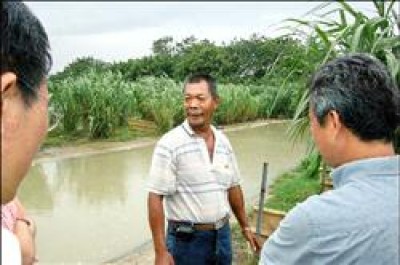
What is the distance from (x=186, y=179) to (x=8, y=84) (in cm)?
247

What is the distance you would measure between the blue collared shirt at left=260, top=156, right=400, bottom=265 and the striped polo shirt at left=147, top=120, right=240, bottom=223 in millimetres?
1728

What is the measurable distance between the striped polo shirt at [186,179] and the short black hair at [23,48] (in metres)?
2.29

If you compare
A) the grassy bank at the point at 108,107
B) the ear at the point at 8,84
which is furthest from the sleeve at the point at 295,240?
the grassy bank at the point at 108,107

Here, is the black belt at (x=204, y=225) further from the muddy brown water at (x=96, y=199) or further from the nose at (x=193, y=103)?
the muddy brown water at (x=96, y=199)

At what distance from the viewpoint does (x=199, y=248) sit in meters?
3.14

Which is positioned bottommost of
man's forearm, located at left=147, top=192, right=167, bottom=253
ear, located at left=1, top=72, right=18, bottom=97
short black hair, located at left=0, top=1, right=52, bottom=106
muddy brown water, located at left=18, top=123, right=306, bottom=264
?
muddy brown water, located at left=18, top=123, right=306, bottom=264

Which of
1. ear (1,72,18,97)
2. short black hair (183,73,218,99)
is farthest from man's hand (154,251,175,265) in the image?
ear (1,72,18,97)

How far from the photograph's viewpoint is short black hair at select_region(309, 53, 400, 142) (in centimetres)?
138

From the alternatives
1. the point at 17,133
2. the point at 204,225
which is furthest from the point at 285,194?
the point at 17,133

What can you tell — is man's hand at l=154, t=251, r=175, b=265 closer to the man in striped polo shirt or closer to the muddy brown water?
the man in striped polo shirt

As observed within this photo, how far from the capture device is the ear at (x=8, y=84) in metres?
0.66

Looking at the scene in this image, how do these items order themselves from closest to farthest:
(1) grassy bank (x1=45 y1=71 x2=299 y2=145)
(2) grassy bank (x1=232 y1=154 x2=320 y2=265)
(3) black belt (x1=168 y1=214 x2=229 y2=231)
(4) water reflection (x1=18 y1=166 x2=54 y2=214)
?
(3) black belt (x1=168 y1=214 x2=229 y2=231)
(2) grassy bank (x1=232 y1=154 x2=320 y2=265)
(4) water reflection (x1=18 y1=166 x2=54 y2=214)
(1) grassy bank (x1=45 y1=71 x2=299 y2=145)

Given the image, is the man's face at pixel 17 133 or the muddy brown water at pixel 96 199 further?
the muddy brown water at pixel 96 199

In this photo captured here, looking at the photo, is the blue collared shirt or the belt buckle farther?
the belt buckle
